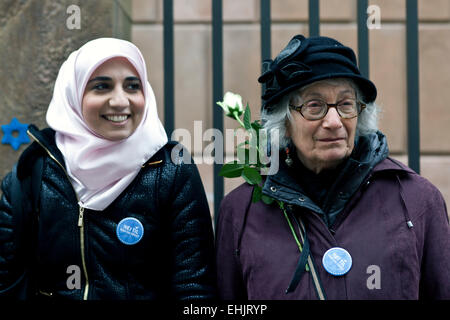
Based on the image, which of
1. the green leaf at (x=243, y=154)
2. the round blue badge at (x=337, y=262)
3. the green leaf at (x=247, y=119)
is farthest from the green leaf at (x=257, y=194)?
the round blue badge at (x=337, y=262)

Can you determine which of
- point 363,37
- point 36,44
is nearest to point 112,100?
point 36,44

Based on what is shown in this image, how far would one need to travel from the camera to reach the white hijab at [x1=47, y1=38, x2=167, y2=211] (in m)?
2.37

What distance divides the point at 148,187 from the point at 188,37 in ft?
9.43

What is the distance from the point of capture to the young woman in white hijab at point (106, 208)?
2.34m

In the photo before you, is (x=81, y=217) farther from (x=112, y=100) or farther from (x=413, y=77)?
(x=413, y=77)

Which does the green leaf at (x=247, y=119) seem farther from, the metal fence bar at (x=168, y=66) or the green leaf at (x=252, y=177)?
the metal fence bar at (x=168, y=66)

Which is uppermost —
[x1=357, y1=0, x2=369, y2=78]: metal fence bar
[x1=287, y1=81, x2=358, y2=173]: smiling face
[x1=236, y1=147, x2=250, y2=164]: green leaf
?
[x1=357, y1=0, x2=369, y2=78]: metal fence bar

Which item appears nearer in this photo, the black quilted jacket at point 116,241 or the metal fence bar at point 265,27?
the black quilted jacket at point 116,241

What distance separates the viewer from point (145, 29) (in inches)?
199

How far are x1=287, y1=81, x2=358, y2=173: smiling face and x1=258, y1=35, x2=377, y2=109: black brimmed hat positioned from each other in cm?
5

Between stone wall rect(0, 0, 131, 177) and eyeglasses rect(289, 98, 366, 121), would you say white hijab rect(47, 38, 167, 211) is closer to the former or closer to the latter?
stone wall rect(0, 0, 131, 177)

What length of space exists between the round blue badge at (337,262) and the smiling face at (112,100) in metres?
0.92

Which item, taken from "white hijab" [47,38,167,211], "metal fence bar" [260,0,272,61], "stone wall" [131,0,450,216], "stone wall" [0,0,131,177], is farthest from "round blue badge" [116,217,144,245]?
"stone wall" [131,0,450,216]

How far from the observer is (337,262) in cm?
218
